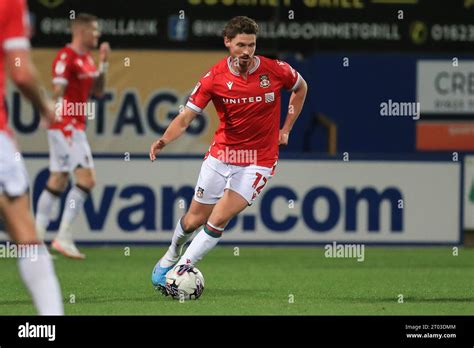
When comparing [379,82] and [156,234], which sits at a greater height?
[379,82]

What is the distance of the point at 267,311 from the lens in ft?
27.9

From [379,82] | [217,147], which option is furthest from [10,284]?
[379,82]

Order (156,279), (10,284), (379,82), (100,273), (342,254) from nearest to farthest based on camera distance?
(156,279)
(10,284)
(100,273)
(342,254)
(379,82)

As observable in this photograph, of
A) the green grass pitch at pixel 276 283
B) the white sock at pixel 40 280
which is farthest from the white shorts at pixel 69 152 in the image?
the white sock at pixel 40 280

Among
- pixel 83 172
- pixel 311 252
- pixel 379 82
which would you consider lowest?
pixel 311 252

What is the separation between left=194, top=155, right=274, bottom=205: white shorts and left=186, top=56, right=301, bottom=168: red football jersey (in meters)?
→ 0.05

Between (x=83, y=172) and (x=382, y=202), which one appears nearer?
(x=83, y=172)

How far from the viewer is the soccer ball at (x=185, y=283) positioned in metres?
9.23

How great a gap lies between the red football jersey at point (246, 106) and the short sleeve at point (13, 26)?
3.63 m

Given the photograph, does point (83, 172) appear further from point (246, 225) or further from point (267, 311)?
point (267, 311)

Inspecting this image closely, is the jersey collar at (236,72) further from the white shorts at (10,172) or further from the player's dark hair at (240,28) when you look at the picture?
the white shorts at (10,172)

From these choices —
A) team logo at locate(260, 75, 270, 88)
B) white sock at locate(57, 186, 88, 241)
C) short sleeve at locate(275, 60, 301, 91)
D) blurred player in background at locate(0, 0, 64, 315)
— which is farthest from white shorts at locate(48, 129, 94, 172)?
blurred player in background at locate(0, 0, 64, 315)

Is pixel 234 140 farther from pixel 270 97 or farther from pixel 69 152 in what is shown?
pixel 69 152
